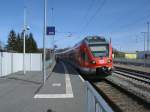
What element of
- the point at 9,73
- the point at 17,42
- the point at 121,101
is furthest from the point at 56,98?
the point at 17,42

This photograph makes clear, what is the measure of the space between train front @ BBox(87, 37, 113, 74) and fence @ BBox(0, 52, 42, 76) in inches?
273

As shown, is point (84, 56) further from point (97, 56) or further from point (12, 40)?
point (12, 40)

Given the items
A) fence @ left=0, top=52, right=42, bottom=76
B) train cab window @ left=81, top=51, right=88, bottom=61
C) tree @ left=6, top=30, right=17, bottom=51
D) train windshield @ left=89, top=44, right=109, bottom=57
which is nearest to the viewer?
train windshield @ left=89, top=44, right=109, bottom=57

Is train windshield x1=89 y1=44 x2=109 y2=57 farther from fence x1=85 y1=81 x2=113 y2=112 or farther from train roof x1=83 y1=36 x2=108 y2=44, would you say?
fence x1=85 y1=81 x2=113 y2=112

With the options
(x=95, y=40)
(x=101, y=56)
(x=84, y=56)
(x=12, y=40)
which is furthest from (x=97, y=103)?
(x=12, y=40)

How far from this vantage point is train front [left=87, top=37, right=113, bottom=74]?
25.7m

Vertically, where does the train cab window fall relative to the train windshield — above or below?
below

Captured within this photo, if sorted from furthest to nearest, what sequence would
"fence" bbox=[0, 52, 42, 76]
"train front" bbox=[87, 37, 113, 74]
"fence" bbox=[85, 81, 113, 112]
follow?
"fence" bbox=[0, 52, 42, 76] < "train front" bbox=[87, 37, 113, 74] < "fence" bbox=[85, 81, 113, 112]

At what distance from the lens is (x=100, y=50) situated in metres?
26.1

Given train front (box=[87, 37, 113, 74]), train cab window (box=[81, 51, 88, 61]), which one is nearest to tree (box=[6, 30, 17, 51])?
train cab window (box=[81, 51, 88, 61])

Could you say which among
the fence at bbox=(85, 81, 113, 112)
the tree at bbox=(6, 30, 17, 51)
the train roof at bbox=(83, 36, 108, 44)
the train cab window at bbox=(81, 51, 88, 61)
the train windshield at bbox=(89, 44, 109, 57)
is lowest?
the fence at bbox=(85, 81, 113, 112)

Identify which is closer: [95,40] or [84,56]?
[95,40]

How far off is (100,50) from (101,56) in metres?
0.50

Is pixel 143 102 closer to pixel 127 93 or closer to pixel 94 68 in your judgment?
pixel 127 93
